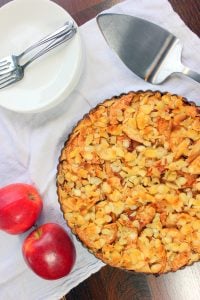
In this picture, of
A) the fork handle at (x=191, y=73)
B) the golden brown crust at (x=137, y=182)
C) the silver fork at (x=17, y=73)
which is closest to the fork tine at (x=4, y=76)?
the silver fork at (x=17, y=73)

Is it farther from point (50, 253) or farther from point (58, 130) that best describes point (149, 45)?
point (50, 253)

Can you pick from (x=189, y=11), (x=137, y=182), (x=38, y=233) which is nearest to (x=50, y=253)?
(x=38, y=233)

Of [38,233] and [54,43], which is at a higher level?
[54,43]

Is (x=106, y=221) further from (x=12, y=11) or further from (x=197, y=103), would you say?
(x=12, y=11)

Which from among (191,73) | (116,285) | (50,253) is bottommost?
(116,285)

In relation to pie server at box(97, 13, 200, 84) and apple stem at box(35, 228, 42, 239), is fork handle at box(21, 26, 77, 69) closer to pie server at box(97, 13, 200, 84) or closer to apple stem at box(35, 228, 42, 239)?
pie server at box(97, 13, 200, 84)

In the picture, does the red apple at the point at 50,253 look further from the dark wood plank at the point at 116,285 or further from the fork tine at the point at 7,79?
the fork tine at the point at 7,79

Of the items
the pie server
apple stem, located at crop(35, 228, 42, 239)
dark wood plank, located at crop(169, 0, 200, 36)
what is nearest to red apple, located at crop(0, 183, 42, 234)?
apple stem, located at crop(35, 228, 42, 239)
